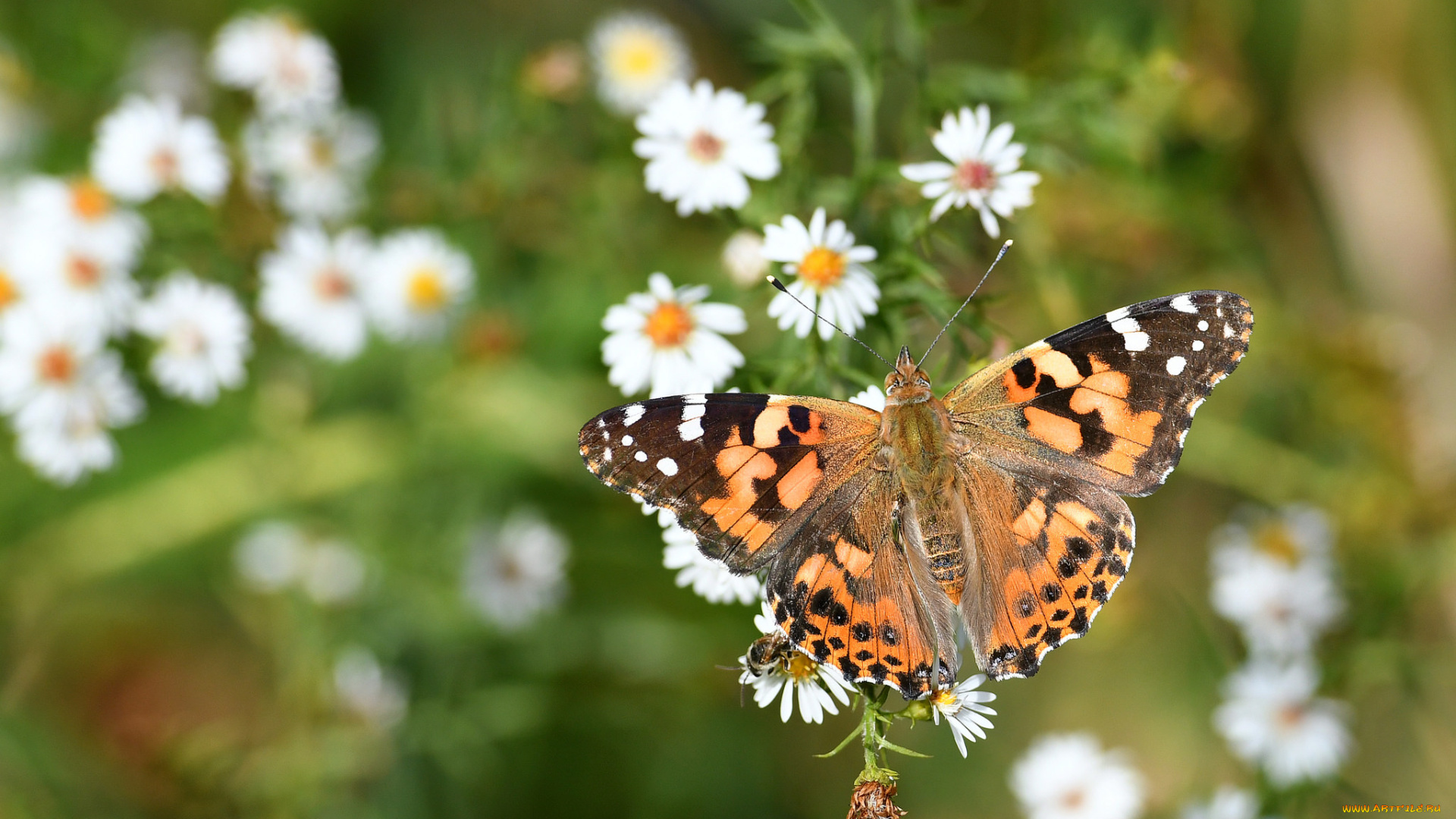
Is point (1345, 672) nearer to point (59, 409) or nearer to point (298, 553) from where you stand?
point (298, 553)

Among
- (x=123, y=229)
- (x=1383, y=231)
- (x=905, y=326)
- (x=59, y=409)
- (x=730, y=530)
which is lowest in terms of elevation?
(x=730, y=530)

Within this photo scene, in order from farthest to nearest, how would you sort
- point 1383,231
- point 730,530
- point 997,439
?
point 1383,231
point 997,439
point 730,530

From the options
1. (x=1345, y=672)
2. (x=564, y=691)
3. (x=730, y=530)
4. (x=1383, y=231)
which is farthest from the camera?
(x=1383, y=231)

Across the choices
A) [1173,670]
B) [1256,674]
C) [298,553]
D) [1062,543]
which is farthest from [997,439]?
[298,553]

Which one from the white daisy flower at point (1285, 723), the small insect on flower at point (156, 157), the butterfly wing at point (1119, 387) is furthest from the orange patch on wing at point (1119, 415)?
the small insect on flower at point (156, 157)

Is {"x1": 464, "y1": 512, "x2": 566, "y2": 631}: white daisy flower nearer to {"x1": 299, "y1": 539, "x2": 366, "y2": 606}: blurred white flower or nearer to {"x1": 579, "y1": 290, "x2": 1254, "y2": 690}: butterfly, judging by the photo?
{"x1": 299, "y1": 539, "x2": 366, "y2": 606}: blurred white flower

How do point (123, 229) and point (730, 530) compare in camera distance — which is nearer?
point (730, 530)

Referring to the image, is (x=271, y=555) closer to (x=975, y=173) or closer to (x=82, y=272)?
(x=82, y=272)
